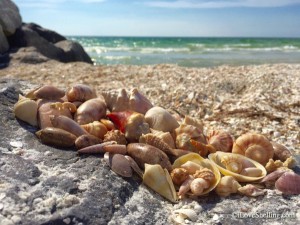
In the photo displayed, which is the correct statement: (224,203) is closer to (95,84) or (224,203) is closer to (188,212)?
(188,212)

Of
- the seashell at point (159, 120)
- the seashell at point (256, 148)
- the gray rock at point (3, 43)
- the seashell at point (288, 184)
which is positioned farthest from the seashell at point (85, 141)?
the gray rock at point (3, 43)

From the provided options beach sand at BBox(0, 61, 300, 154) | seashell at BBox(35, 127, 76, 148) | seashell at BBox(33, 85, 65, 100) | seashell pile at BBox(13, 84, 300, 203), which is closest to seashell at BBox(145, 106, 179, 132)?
seashell pile at BBox(13, 84, 300, 203)

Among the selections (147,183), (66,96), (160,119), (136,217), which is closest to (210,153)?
(160,119)

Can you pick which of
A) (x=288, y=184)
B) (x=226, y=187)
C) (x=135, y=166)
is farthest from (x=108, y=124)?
(x=288, y=184)

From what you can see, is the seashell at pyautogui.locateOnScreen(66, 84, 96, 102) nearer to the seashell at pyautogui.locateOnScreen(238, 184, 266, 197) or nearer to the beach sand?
the beach sand

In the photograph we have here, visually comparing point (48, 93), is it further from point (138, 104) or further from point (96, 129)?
point (138, 104)

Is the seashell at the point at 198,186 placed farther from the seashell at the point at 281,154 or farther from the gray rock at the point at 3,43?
the gray rock at the point at 3,43
